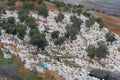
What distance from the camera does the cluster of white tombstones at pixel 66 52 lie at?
3506 centimetres

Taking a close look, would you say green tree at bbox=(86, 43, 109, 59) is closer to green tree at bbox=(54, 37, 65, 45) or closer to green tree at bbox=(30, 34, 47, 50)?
green tree at bbox=(54, 37, 65, 45)

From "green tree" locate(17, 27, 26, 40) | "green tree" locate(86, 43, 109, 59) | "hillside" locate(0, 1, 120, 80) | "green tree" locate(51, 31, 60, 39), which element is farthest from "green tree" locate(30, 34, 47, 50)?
"green tree" locate(86, 43, 109, 59)

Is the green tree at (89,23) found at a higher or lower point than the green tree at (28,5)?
A: lower

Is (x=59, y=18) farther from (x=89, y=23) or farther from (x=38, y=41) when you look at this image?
(x=38, y=41)

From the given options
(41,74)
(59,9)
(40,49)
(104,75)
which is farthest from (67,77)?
(59,9)

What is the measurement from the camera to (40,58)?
38156 mm

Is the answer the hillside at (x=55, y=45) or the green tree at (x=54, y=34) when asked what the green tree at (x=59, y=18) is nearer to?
the hillside at (x=55, y=45)

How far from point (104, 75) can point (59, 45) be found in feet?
36.0

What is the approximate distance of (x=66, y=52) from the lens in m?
45.0

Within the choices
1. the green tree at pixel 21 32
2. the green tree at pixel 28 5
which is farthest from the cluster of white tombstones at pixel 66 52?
the green tree at pixel 28 5

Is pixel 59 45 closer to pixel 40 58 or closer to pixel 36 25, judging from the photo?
pixel 36 25

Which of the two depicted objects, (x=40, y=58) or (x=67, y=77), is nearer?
(x=67, y=77)

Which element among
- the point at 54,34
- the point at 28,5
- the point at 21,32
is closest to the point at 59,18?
the point at 28,5

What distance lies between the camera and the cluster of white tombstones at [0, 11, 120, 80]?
115 feet
